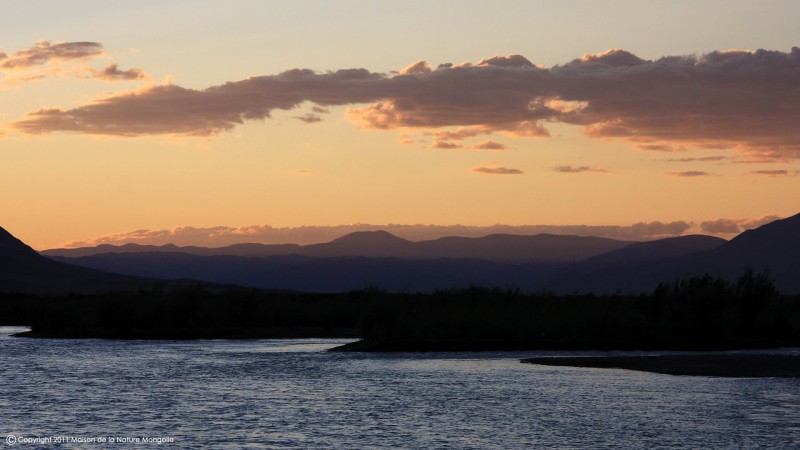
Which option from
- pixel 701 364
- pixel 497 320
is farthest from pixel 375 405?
pixel 497 320

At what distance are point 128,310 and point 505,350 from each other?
38.3 metres

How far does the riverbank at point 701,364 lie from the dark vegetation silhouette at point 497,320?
12067 millimetres

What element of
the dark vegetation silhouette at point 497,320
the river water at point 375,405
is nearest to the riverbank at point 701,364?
the river water at point 375,405

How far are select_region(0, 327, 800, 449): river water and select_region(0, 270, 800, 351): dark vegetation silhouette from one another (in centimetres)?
1331

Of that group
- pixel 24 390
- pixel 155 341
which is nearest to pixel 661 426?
pixel 24 390

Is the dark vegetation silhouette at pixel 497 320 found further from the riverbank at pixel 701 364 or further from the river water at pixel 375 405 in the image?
the river water at pixel 375 405

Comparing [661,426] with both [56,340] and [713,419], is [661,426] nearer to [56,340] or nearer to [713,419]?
[713,419]

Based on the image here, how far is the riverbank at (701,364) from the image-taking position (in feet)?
184

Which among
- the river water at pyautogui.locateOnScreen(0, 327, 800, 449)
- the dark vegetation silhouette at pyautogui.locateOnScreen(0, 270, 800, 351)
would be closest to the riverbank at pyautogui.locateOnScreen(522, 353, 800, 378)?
the river water at pyautogui.locateOnScreen(0, 327, 800, 449)

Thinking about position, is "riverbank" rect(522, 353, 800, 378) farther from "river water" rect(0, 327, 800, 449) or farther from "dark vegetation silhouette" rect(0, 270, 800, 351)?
"dark vegetation silhouette" rect(0, 270, 800, 351)

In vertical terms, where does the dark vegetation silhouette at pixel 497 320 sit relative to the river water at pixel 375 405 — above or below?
above

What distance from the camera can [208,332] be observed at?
96.8 meters

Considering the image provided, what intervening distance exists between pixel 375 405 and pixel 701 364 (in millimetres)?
24661

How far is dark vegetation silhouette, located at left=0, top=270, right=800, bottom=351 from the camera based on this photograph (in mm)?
78062
